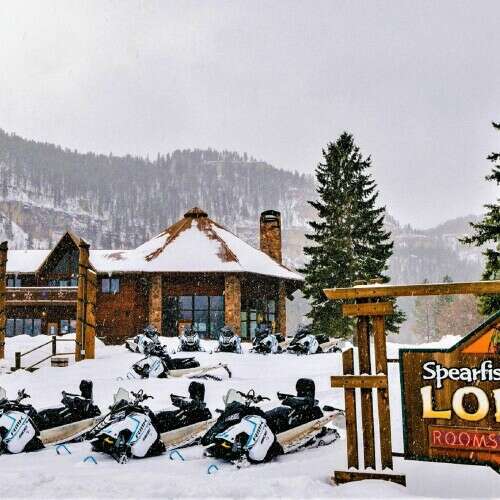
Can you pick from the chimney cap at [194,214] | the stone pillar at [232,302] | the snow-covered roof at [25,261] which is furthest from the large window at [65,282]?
the stone pillar at [232,302]

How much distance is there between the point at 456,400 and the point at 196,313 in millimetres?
25808

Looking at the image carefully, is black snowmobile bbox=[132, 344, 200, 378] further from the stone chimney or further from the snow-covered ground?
the stone chimney

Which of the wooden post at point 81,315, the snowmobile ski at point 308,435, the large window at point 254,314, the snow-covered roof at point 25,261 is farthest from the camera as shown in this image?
the snow-covered roof at point 25,261

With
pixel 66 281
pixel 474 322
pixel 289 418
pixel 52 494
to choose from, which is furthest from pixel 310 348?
pixel 474 322

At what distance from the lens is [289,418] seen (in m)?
7.62

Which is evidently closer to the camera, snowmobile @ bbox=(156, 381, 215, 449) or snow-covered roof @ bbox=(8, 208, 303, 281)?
snowmobile @ bbox=(156, 381, 215, 449)

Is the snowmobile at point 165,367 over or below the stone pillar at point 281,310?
below

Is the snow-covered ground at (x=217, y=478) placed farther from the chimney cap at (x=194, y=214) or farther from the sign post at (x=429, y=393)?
the chimney cap at (x=194, y=214)

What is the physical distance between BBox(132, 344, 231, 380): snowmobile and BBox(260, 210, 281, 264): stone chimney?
2055 cm

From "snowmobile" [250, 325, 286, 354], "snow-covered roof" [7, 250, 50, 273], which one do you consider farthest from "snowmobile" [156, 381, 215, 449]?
"snow-covered roof" [7, 250, 50, 273]

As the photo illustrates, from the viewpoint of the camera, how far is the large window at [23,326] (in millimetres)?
35188

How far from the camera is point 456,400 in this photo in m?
5.40

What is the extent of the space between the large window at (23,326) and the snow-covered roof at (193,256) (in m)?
3.43

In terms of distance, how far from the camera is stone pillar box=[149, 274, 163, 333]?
30.2 metres
